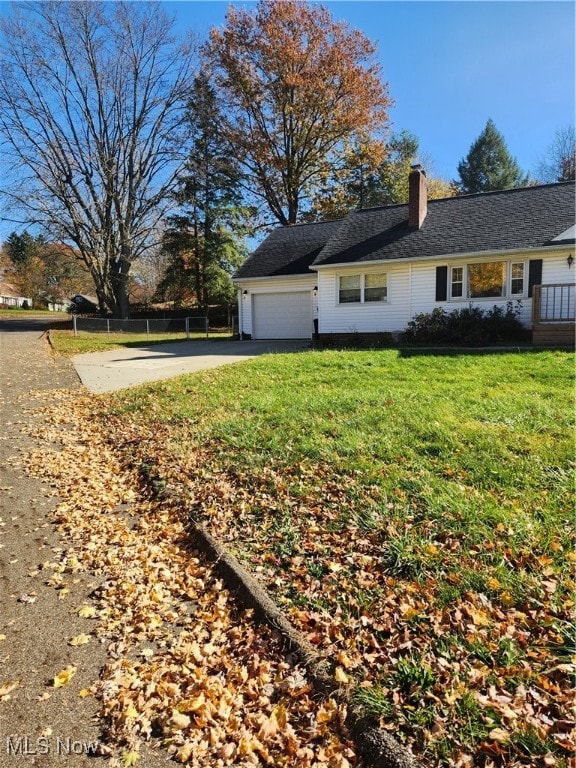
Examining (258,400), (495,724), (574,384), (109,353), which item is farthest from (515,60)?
(109,353)

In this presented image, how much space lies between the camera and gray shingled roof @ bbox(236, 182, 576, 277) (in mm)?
13095

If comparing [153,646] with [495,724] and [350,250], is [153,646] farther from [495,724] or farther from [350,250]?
[350,250]

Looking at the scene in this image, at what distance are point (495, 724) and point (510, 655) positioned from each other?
1.26 ft

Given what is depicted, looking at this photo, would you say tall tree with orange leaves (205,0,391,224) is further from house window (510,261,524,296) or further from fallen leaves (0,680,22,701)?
fallen leaves (0,680,22,701)

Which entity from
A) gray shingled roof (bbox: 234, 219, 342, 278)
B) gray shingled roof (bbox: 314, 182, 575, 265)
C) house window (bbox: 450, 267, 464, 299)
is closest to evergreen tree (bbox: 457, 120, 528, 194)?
gray shingled roof (bbox: 234, 219, 342, 278)

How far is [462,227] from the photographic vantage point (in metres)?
14.4

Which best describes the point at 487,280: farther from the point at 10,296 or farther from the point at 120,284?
the point at 10,296

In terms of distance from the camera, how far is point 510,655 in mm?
2148

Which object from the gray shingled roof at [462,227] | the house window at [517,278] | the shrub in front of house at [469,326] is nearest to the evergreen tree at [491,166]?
the gray shingled roof at [462,227]

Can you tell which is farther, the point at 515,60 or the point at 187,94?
the point at 187,94

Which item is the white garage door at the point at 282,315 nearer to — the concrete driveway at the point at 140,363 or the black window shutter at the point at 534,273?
the concrete driveway at the point at 140,363

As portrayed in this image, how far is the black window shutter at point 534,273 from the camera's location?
12.7 meters

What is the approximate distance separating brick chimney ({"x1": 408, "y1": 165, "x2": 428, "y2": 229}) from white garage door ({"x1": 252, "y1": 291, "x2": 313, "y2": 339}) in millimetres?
5145

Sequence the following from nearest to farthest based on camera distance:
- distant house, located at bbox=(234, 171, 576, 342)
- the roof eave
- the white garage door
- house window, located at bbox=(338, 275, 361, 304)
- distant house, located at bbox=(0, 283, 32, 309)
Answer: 1. the roof eave
2. distant house, located at bbox=(234, 171, 576, 342)
3. house window, located at bbox=(338, 275, 361, 304)
4. the white garage door
5. distant house, located at bbox=(0, 283, 32, 309)
